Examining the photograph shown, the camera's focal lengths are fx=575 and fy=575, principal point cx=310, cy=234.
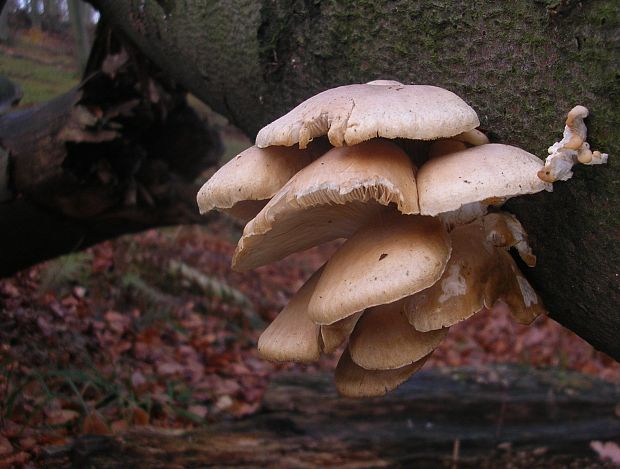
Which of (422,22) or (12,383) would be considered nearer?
(422,22)

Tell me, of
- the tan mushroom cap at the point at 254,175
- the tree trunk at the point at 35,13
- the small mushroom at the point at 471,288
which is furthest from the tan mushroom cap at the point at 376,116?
the tree trunk at the point at 35,13

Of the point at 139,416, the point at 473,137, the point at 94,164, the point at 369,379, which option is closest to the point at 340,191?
the point at 473,137

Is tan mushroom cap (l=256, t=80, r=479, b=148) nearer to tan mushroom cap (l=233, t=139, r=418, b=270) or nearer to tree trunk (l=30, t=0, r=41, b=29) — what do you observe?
tan mushroom cap (l=233, t=139, r=418, b=270)

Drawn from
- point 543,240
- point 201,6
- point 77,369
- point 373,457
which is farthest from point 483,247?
point 77,369

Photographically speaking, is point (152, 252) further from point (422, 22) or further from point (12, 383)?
point (422, 22)

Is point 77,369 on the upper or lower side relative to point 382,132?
lower

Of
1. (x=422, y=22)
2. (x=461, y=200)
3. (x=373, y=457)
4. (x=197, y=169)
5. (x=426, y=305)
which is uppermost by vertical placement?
(x=422, y=22)
